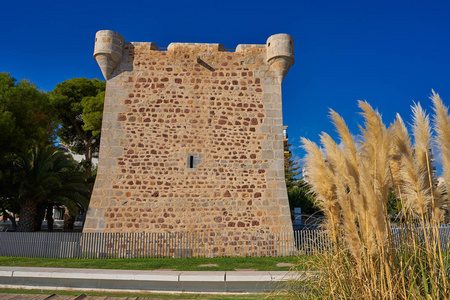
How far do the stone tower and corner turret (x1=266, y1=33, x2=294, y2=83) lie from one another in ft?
0.10

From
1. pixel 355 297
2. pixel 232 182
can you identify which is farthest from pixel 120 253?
pixel 355 297

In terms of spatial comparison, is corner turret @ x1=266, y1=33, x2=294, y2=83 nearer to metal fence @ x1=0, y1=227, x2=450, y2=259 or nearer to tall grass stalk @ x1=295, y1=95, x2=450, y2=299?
metal fence @ x1=0, y1=227, x2=450, y2=259

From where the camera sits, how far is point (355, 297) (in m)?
2.80

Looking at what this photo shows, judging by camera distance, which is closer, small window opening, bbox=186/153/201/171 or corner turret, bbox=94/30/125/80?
small window opening, bbox=186/153/201/171

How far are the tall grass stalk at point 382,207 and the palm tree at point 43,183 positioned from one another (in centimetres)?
1139

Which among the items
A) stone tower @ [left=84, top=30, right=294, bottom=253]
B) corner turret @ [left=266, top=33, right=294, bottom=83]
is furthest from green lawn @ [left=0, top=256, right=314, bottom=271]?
corner turret @ [left=266, top=33, right=294, bottom=83]

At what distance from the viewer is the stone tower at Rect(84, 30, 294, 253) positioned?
344 inches

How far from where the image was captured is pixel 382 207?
2.39 m

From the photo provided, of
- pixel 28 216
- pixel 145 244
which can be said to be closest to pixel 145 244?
pixel 145 244

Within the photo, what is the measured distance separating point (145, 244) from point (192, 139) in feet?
10.5

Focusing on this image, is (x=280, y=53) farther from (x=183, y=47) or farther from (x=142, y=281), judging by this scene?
(x=142, y=281)

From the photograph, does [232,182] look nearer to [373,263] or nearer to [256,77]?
[256,77]

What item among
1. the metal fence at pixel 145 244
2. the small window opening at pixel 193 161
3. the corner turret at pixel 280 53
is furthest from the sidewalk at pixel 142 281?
the corner turret at pixel 280 53

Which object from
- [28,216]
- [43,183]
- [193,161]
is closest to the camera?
[193,161]
